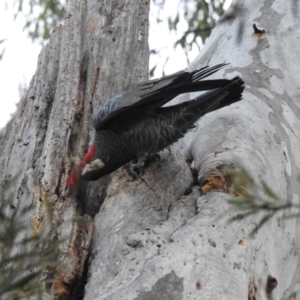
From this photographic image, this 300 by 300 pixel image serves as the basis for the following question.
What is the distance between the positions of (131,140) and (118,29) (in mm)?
710

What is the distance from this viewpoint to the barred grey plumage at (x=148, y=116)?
2988 millimetres

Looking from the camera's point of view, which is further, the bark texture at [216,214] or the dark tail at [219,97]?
the dark tail at [219,97]

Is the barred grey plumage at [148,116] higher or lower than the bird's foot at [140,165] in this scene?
higher

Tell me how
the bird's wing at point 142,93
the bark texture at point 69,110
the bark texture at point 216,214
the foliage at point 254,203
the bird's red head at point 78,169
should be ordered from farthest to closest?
the bird's wing at point 142,93 < the bird's red head at point 78,169 < the bark texture at point 69,110 < the bark texture at point 216,214 < the foliage at point 254,203

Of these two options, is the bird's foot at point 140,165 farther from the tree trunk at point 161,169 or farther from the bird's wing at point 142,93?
the bird's wing at point 142,93

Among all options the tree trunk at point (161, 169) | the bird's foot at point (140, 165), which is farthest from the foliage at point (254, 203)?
the bird's foot at point (140, 165)

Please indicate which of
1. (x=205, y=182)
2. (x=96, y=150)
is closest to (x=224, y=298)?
→ (x=205, y=182)

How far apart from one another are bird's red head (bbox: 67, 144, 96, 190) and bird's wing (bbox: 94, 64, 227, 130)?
16 cm

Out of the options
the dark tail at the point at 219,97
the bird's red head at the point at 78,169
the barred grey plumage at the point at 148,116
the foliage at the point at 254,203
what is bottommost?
the foliage at the point at 254,203

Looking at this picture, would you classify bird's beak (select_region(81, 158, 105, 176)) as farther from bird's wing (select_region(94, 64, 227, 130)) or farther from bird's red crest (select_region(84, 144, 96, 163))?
bird's wing (select_region(94, 64, 227, 130))

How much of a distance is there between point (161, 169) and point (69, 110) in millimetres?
537

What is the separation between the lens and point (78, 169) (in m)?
2.96

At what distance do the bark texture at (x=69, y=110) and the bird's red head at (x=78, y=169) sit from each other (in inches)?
1.4

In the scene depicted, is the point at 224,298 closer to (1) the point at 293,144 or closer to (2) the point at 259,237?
(2) the point at 259,237
